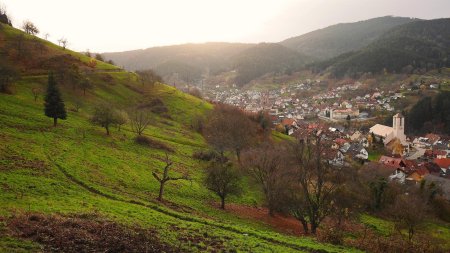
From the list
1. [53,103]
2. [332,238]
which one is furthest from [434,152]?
[53,103]

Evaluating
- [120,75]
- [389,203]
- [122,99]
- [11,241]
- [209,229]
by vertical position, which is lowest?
[389,203]

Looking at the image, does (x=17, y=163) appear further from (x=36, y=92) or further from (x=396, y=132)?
(x=396, y=132)

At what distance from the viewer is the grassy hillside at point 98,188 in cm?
1936

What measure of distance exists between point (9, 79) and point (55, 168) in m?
33.6

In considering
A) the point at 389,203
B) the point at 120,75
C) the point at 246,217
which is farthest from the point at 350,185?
the point at 120,75

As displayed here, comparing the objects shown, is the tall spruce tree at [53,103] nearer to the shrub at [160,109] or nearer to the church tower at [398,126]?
the shrub at [160,109]

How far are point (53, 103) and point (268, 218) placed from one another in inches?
1237

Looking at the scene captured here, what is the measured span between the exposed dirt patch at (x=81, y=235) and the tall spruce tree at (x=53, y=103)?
30391 millimetres

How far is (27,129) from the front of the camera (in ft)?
134

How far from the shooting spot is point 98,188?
29016mm

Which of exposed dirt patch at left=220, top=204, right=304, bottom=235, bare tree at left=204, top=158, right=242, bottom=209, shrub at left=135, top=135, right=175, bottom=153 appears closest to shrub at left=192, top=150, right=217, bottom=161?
shrub at left=135, top=135, right=175, bottom=153

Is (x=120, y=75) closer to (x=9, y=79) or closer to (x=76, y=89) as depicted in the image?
(x=76, y=89)

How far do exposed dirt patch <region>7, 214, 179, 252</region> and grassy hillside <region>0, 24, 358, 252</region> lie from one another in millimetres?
91

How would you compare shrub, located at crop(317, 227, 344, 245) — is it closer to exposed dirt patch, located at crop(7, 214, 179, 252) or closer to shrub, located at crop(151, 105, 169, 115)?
exposed dirt patch, located at crop(7, 214, 179, 252)
